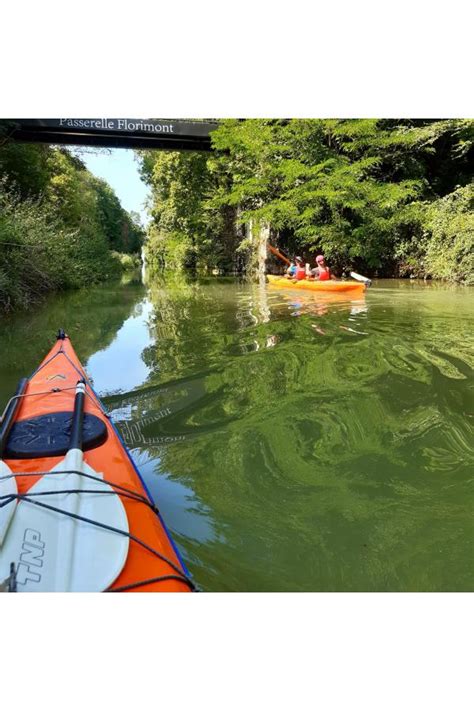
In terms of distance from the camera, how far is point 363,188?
46.8ft

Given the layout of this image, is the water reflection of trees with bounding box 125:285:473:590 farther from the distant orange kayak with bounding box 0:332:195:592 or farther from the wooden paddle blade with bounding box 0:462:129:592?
the wooden paddle blade with bounding box 0:462:129:592

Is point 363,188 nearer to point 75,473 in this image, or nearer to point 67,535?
point 75,473

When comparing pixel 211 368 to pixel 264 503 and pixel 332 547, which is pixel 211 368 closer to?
pixel 264 503

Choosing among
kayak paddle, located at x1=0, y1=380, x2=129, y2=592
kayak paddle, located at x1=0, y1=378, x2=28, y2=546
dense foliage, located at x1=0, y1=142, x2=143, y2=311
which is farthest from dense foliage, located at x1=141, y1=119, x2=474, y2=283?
kayak paddle, located at x1=0, y1=380, x2=129, y2=592

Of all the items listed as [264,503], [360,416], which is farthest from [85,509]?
[360,416]

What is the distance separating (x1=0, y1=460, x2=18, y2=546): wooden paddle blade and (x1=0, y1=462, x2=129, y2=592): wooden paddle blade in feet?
0.07

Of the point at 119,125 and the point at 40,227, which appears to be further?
the point at 119,125

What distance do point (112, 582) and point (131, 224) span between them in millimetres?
58023

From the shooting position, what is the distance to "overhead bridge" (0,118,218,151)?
14.0 m

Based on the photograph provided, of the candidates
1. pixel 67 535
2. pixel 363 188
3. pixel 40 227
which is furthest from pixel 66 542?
pixel 363 188

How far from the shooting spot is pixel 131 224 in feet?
183

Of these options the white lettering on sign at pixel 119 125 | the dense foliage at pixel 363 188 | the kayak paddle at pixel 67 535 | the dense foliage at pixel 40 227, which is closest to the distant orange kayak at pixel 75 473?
the kayak paddle at pixel 67 535

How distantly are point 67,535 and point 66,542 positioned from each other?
3cm

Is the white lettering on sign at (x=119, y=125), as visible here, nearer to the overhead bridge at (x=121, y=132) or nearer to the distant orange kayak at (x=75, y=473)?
the overhead bridge at (x=121, y=132)
